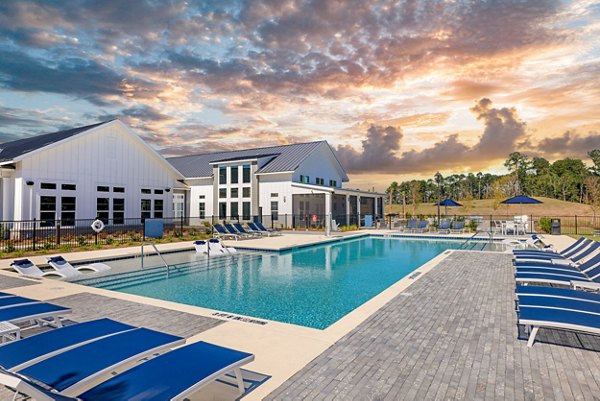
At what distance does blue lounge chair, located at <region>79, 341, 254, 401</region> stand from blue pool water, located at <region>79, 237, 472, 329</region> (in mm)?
3512

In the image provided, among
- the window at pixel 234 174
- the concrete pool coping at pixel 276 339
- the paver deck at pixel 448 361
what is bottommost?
the paver deck at pixel 448 361

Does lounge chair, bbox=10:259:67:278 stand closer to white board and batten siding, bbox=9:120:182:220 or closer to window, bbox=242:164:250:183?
white board and batten siding, bbox=9:120:182:220

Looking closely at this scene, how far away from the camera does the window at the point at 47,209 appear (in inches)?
711

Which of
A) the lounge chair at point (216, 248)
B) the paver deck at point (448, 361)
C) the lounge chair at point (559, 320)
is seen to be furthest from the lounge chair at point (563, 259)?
the lounge chair at point (216, 248)

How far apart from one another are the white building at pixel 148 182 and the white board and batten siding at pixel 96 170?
1.8 inches

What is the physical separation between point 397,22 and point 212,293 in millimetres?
13109

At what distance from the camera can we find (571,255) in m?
9.72

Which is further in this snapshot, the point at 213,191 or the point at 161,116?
the point at 213,191

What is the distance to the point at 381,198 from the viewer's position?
35188mm

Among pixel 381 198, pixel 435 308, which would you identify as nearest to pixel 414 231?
pixel 381 198

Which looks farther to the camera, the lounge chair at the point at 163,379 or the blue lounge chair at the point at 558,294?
the blue lounge chair at the point at 558,294

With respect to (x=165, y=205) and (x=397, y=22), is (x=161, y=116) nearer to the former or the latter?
(x=165, y=205)

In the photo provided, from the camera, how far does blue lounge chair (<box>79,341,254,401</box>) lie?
8.19 ft

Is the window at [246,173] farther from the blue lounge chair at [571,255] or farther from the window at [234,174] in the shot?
the blue lounge chair at [571,255]
